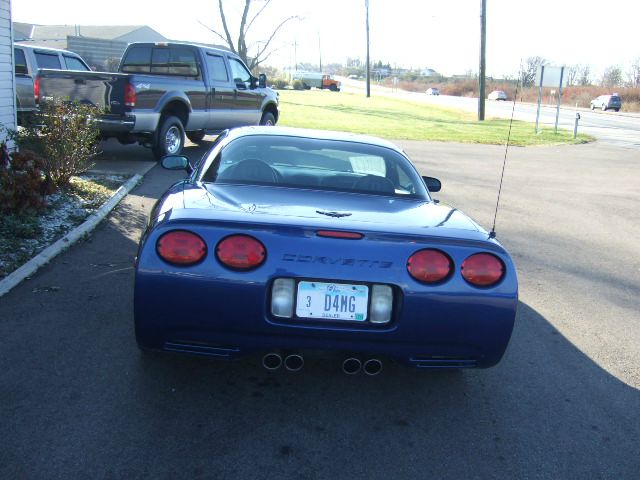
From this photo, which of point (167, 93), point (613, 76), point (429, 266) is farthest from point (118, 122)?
point (613, 76)

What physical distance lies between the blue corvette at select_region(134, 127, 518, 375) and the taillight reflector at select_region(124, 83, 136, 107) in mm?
8295

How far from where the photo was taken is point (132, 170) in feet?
36.5

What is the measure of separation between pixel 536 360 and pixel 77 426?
279 cm

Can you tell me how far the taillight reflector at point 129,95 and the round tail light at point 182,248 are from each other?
856 cm

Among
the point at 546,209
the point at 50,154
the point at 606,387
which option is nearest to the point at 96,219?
the point at 50,154

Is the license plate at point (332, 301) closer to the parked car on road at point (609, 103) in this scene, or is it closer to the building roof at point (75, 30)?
the parked car on road at point (609, 103)

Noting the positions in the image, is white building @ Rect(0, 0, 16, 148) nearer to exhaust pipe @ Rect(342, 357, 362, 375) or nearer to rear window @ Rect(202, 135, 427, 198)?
rear window @ Rect(202, 135, 427, 198)

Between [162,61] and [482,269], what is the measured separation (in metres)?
11.6

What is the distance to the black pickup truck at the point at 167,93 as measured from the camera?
10.9 m

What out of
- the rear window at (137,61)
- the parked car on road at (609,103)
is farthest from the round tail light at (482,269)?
the parked car on road at (609,103)

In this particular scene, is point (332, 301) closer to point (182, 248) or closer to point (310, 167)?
point (182, 248)

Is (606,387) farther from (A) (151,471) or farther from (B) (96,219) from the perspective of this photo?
(B) (96,219)

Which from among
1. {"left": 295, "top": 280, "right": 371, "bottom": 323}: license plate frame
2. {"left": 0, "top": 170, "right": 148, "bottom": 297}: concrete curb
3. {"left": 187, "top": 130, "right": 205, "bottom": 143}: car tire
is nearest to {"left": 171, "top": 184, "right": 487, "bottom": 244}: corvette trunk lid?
Answer: {"left": 295, "top": 280, "right": 371, "bottom": 323}: license plate frame

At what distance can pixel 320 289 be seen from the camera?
320cm
